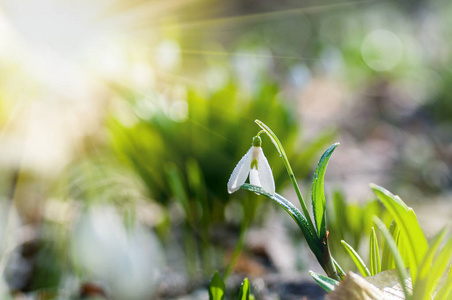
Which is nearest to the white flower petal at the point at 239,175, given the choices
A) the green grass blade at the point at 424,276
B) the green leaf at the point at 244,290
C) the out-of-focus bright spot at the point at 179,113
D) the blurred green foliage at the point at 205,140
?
the green leaf at the point at 244,290

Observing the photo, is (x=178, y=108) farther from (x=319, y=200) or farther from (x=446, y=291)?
(x=446, y=291)

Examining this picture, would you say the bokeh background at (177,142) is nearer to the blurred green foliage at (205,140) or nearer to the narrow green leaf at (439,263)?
the blurred green foliage at (205,140)

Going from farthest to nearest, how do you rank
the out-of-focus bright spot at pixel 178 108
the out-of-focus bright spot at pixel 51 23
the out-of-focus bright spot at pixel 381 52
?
1. the out-of-focus bright spot at pixel 381 52
2. the out-of-focus bright spot at pixel 51 23
3. the out-of-focus bright spot at pixel 178 108

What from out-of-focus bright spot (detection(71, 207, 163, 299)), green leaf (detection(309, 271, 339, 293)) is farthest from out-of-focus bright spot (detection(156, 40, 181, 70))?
green leaf (detection(309, 271, 339, 293))

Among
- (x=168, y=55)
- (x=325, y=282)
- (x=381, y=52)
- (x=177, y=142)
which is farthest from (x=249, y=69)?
(x=381, y=52)

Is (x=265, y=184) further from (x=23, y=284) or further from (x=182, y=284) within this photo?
(x=23, y=284)

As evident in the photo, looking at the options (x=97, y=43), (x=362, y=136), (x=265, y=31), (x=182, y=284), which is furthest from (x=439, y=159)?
(x=265, y=31)

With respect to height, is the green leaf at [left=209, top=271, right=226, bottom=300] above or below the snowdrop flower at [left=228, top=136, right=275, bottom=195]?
below

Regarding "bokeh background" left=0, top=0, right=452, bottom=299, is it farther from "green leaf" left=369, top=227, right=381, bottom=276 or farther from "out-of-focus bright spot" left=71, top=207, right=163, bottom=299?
"green leaf" left=369, top=227, right=381, bottom=276
